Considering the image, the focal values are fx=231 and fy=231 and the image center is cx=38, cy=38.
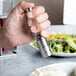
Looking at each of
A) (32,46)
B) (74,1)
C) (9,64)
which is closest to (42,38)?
(9,64)

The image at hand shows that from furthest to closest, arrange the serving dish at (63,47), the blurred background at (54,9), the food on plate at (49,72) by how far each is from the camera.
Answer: the blurred background at (54,9) → the serving dish at (63,47) → the food on plate at (49,72)

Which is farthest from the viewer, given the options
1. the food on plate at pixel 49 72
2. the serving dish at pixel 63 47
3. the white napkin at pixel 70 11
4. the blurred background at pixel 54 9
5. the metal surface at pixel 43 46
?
the blurred background at pixel 54 9

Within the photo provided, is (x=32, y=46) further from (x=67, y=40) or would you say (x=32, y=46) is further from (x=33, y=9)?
(x=33, y=9)

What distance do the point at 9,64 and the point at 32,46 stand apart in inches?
6.4

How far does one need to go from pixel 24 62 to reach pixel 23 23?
0.18 meters

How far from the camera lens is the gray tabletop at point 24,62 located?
69cm

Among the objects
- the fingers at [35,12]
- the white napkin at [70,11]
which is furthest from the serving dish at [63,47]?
the white napkin at [70,11]

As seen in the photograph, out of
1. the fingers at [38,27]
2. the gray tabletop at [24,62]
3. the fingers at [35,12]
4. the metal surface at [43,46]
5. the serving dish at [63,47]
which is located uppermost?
the fingers at [35,12]

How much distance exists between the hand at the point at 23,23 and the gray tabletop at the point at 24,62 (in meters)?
0.08

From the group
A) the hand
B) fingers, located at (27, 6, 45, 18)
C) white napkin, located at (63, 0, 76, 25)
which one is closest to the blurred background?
white napkin, located at (63, 0, 76, 25)

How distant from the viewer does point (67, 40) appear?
35.0 inches

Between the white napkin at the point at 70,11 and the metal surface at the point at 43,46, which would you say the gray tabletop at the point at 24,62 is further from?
the white napkin at the point at 70,11

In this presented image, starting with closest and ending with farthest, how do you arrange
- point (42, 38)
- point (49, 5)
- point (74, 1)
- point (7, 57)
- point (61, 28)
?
point (42, 38)
point (7, 57)
point (61, 28)
point (74, 1)
point (49, 5)

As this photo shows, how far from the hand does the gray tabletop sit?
0.08 meters
